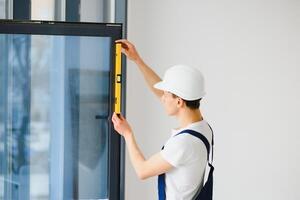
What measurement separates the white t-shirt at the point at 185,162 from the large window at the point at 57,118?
1.47 ft

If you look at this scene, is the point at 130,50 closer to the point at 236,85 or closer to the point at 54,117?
the point at 54,117

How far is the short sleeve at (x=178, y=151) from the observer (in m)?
1.60

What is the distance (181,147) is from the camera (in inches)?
62.9

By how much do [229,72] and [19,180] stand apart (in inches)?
Result: 43.0

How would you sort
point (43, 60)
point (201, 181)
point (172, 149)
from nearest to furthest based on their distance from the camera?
1. point (172, 149)
2. point (201, 181)
3. point (43, 60)

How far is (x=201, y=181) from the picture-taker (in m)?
1.71

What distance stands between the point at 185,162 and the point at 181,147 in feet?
0.20

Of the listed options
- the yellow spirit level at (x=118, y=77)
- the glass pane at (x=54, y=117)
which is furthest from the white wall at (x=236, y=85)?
the yellow spirit level at (x=118, y=77)

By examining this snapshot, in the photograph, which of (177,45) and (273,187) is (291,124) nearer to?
(273,187)

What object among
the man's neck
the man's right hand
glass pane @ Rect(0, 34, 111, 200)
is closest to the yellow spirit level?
the man's right hand

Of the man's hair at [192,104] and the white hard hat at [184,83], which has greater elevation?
the white hard hat at [184,83]

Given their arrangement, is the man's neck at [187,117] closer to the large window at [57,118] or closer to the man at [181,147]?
the man at [181,147]

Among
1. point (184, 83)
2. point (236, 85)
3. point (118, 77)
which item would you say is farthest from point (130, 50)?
point (236, 85)

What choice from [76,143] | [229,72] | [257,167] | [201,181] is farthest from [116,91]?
[257,167]
